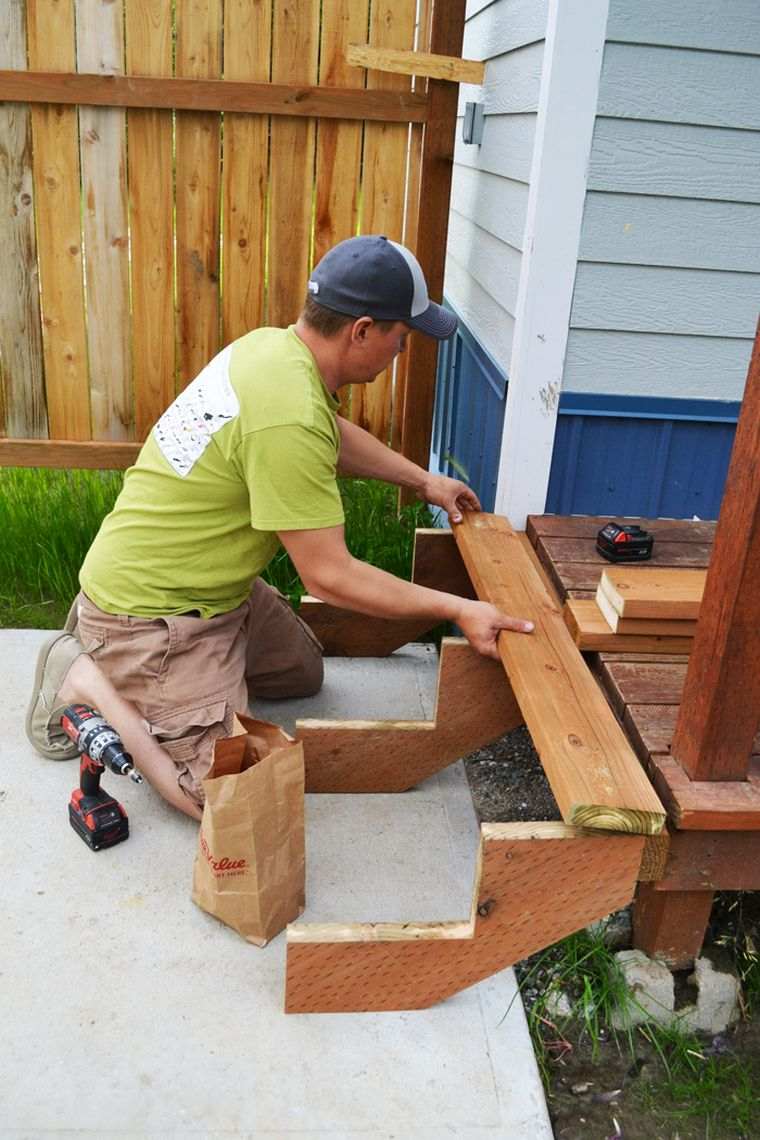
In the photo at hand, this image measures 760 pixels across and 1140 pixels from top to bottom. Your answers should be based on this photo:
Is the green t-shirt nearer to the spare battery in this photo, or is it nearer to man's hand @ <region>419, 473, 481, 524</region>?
man's hand @ <region>419, 473, 481, 524</region>

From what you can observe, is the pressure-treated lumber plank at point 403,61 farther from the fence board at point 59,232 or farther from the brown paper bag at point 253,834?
the brown paper bag at point 253,834

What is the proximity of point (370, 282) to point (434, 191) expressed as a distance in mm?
1452

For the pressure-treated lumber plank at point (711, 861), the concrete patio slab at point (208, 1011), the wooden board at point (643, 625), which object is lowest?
the concrete patio slab at point (208, 1011)

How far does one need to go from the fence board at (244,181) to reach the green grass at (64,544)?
0.86 m

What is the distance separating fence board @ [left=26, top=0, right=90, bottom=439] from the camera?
3434 mm

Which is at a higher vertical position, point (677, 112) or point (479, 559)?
point (677, 112)

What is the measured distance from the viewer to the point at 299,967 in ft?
6.59

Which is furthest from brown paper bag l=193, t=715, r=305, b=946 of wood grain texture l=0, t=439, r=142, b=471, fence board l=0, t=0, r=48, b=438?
fence board l=0, t=0, r=48, b=438

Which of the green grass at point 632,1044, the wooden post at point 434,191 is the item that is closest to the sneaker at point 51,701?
the green grass at point 632,1044

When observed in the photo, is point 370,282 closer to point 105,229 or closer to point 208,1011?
point 208,1011

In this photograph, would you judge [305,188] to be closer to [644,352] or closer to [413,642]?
[644,352]

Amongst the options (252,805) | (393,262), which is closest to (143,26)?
(393,262)

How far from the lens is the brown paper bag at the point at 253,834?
2.05 m

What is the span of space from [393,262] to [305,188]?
4.82ft
